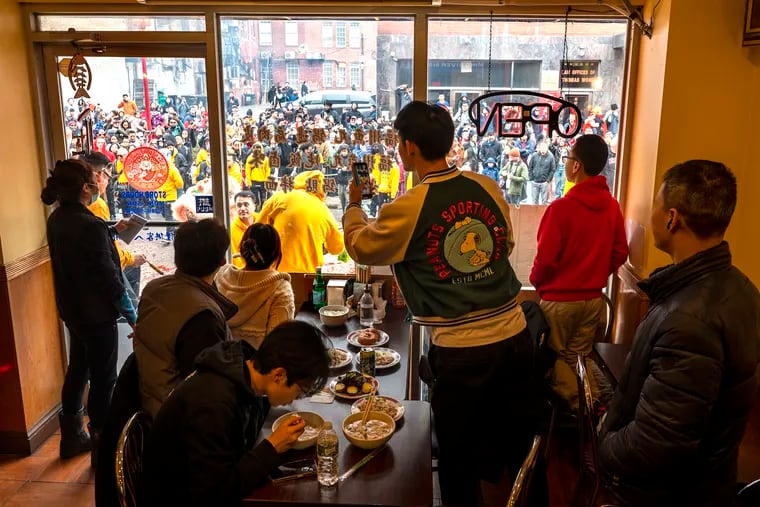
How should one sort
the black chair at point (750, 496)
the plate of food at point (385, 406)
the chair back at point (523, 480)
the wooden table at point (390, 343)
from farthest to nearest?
the wooden table at point (390, 343) → the plate of food at point (385, 406) → the black chair at point (750, 496) → the chair back at point (523, 480)

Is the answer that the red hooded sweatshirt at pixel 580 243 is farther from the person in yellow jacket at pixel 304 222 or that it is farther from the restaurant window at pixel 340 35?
the restaurant window at pixel 340 35

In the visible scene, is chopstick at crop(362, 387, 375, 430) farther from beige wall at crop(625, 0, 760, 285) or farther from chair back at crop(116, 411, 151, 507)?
beige wall at crop(625, 0, 760, 285)

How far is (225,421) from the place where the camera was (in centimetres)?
160

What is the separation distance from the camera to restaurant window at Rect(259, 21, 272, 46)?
139 inches

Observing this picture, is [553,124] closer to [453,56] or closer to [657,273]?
[453,56]

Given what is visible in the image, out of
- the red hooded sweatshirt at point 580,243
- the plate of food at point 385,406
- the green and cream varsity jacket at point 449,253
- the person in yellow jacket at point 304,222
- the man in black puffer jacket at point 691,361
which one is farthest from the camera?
the person in yellow jacket at point 304,222

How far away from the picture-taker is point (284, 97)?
3600 millimetres

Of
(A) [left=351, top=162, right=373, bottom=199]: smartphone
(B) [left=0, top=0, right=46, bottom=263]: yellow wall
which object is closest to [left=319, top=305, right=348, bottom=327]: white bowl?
(A) [left=351, top=162, right=373, bottom=199]: smartphone

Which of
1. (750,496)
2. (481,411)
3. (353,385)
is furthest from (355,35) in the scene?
(750,496)

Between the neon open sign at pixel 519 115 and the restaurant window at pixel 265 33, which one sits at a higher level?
the restaurant window at pixel 265 33

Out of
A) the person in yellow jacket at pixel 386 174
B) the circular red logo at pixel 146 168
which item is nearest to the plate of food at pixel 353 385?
the person in yellow jacket at pixel 386 174

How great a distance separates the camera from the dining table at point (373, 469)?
5.57 ft

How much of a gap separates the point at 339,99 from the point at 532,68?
111 centimetres

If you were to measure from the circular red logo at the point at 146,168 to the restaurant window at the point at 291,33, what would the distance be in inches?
39.6
